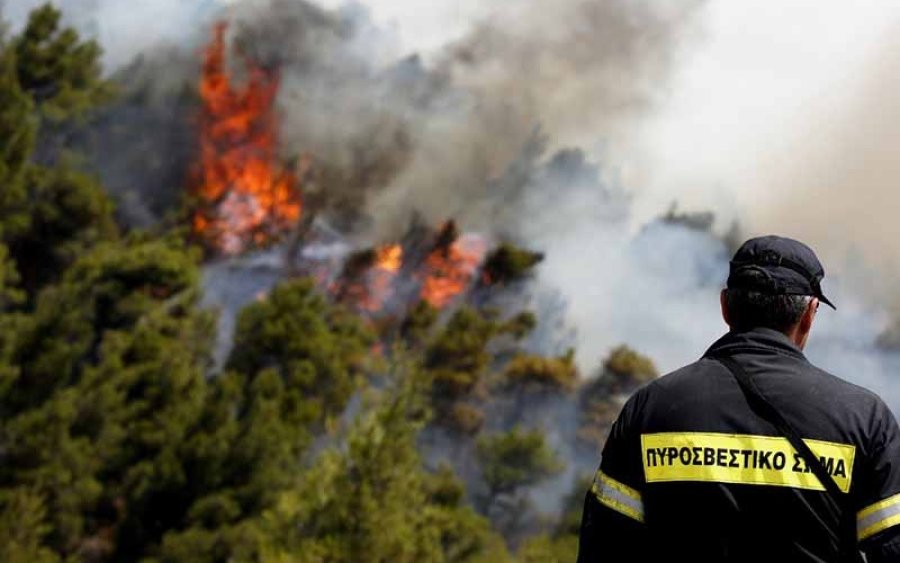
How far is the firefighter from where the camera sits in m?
2.46

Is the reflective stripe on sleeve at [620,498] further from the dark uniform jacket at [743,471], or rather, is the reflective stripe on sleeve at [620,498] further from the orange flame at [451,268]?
the orange flame at [451,268]

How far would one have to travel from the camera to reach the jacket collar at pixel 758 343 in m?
2.66

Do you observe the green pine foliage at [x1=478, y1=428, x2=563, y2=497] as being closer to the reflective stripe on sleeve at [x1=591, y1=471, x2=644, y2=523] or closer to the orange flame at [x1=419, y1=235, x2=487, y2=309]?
the orange flame at [x1=419, y1=235, x2=487, y2=309]

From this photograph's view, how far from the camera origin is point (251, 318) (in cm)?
3556

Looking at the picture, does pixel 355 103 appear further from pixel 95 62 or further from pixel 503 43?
pixel 95 62

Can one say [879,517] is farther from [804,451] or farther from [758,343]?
[758,343]

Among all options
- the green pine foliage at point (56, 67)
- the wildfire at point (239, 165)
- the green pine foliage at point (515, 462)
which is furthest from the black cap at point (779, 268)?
the wildfire at point (239, 165)

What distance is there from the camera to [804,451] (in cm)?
247

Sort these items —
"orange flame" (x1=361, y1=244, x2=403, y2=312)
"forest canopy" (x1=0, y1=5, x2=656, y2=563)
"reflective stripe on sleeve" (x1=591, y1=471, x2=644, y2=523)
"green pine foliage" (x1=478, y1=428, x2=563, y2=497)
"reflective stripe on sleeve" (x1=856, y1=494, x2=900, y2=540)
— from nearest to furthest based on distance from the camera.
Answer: "reflective stripe on sleeve" (x1=856, y1=494, x2=900, y2=540), "reflective stripe on sleeve" (x1=591, y1=471, x2=644, y2=523), "forest canopy" (x1=0, y1=5, x2=656, y2=563), "green pine foliage" (x1=478, y1=428, x2=563, y2=497), "orange flame" (x1=361, y1=244, x2=403, y2=312)

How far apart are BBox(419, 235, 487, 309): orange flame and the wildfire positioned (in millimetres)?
6528

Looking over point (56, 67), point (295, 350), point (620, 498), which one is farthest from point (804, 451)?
point (56, 67)


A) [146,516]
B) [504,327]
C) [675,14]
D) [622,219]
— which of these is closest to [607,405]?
[504,327]

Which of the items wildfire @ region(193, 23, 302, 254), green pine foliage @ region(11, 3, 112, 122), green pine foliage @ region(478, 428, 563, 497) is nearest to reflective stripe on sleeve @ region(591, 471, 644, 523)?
green pine foliage @ region(11, 3, 112, 122)

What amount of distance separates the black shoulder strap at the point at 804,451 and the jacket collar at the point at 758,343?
0.10 metres
